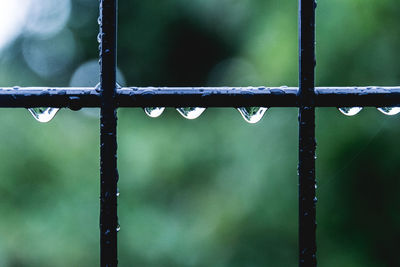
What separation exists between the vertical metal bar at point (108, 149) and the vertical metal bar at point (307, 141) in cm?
21

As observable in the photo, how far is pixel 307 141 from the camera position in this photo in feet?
1.47

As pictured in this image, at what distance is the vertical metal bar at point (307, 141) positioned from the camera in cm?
45

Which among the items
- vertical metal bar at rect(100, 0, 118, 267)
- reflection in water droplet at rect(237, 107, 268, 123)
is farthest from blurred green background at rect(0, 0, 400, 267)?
vertical metal bar at rect(100, 0, 118, 267)

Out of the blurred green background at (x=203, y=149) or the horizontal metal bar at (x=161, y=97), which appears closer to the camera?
the horizontal metal bar at (x=161, y=97)

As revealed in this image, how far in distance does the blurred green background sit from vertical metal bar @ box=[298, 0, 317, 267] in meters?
1.52

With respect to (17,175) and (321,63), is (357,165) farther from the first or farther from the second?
(17,175)

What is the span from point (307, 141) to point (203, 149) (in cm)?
213

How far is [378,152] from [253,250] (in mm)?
942

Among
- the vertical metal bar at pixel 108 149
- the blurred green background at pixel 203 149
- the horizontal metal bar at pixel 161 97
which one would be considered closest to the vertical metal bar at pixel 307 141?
the horizontal metal bar at pixel 161 97

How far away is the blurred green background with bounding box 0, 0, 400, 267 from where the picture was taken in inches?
75.3

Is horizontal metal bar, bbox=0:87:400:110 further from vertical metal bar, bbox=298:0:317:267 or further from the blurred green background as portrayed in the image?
the blurred green background

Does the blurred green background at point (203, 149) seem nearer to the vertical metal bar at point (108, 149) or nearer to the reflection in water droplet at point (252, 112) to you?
the reflection in water droplet at point (252, 112)

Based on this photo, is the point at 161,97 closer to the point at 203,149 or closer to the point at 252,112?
the point at 252,112

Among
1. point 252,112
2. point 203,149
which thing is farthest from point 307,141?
point 203,149
